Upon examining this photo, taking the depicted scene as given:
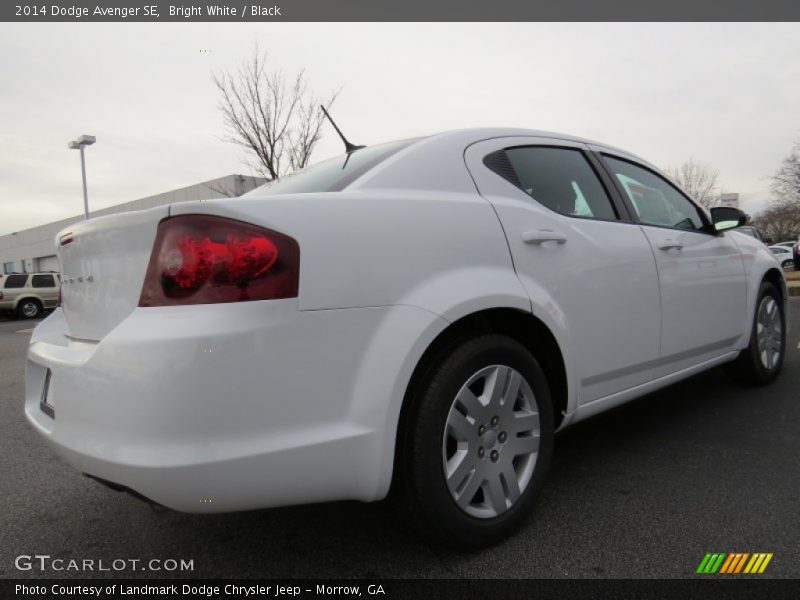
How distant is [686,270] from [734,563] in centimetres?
153

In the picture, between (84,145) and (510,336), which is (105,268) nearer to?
(510,336)

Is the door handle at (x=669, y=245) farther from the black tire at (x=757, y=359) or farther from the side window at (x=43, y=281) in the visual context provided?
the side window at (x=43, y=281)

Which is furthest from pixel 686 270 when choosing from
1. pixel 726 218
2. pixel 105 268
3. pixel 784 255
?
pixel 784 255

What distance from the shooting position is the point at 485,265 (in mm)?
1939

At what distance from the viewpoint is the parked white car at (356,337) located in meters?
1.46

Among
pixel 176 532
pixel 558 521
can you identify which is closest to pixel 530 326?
pixel 558 521

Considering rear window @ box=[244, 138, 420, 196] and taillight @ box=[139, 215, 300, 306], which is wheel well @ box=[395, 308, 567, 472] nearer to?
taillight @ box=[139, 215, 300, 306]

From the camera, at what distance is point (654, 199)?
10.1 ft

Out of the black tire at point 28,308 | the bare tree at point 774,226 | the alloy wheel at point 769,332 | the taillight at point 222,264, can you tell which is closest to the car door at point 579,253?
the taillight at point 222,264

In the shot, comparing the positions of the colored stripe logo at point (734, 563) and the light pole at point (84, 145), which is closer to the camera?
the colored stripe logo at point (734, 563)

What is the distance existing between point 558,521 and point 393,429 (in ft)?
2.90

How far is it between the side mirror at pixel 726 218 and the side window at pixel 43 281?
21.7 metres

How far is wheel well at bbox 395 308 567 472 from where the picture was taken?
1780 mm

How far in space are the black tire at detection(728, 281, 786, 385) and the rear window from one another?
279 centimetres
